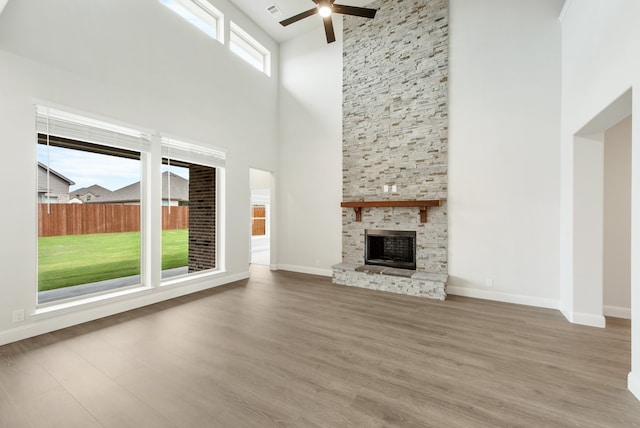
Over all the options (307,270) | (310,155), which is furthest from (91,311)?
(310,155)

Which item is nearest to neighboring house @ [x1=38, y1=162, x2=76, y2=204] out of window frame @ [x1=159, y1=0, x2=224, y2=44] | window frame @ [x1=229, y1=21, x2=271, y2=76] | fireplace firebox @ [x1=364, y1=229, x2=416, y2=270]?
window frame @ [x1=159, y1=0, x2=224, y2=44]

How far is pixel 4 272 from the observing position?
2732mm

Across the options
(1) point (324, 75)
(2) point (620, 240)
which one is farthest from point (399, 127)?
(2) point (620, 240)

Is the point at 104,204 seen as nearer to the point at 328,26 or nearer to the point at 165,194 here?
the point at 165,194

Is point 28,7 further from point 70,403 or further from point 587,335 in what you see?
point 587,335

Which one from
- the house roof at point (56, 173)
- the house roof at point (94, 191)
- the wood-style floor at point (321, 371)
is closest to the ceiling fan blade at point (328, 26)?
the house roof at point (94, 191)

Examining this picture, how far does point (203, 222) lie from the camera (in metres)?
5.32

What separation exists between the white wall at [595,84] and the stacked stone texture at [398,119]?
156cm

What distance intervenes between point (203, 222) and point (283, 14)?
463 centimetres

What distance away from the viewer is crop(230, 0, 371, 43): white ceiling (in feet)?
17.2

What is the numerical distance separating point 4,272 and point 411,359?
419 cm

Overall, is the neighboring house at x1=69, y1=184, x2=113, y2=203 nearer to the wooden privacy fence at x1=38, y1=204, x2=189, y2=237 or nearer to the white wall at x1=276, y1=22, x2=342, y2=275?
the wooden privacy fence at x1=38, y1=204, x2=189, y2=237

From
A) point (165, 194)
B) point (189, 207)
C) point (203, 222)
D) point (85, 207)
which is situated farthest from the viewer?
point (203, 222)

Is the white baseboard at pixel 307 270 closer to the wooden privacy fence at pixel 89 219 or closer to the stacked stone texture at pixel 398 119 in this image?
the stacked stone texture at pixel 398 119
